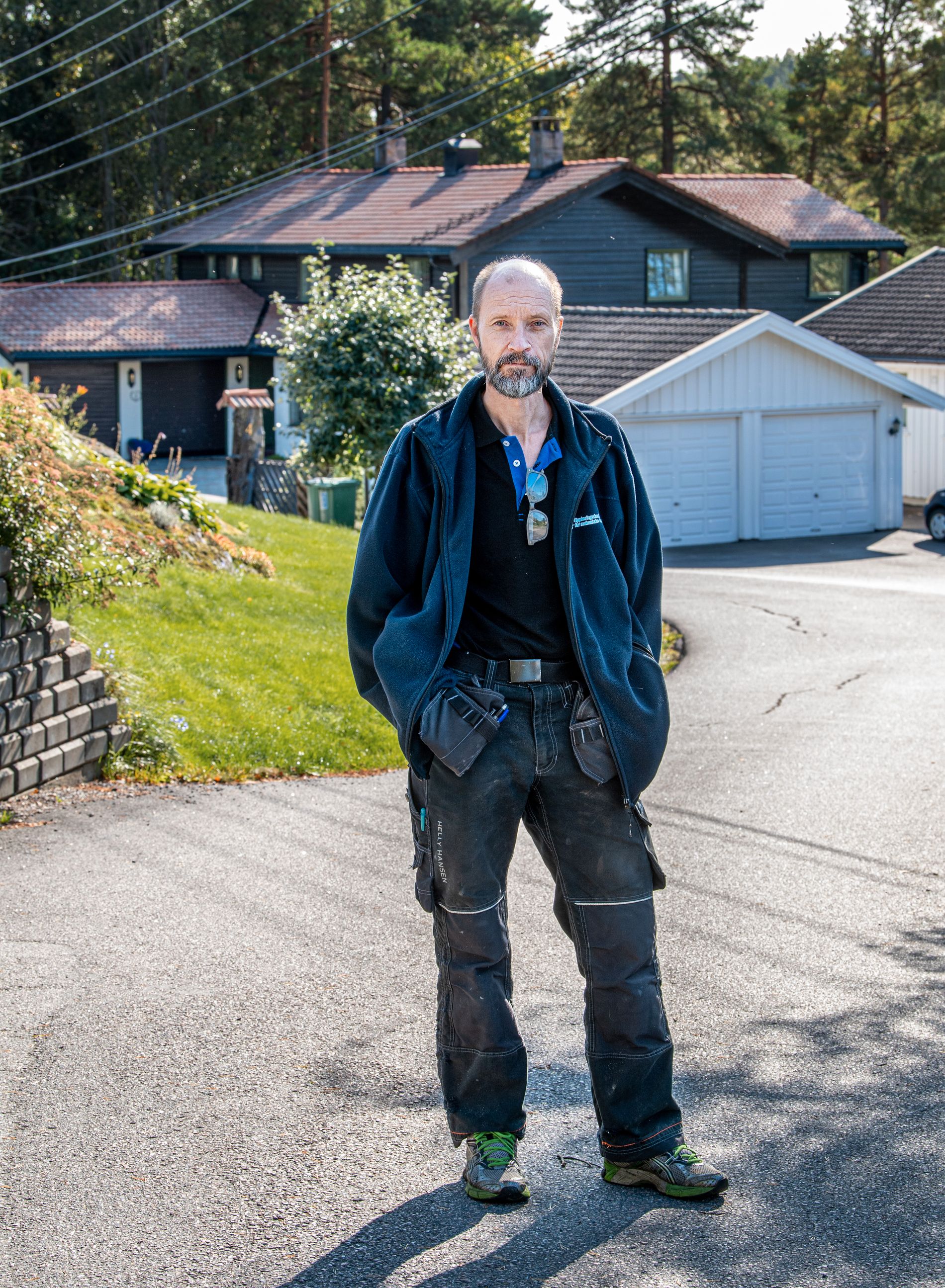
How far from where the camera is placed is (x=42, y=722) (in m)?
7.30

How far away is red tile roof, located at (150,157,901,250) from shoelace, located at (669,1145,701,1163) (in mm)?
31694

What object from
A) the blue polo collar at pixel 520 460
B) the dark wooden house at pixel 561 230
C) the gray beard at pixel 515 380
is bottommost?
the blue polo collar at pixel 520 460

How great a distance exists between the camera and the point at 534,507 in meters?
3.69

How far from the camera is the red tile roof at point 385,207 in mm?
35031

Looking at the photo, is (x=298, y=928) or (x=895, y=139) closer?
(x=298, y=928)

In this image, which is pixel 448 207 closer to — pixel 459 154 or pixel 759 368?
pixel 459 154

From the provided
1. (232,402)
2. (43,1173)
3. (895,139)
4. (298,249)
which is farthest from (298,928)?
(895,139)

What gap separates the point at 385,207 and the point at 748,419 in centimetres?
1471

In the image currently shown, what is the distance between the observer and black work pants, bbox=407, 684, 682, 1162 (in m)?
3.62

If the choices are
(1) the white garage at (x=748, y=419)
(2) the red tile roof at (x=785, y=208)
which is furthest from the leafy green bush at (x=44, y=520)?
(2) the red tile roof at (x=785, y=208)

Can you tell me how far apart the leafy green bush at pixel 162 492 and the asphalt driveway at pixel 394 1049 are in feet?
15.3

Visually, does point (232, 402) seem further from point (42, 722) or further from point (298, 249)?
point (298, 249)

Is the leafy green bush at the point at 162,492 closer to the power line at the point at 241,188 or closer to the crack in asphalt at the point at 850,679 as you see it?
the crack in asphalt at the point at 850,679

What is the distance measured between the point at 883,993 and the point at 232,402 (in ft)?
56.5
